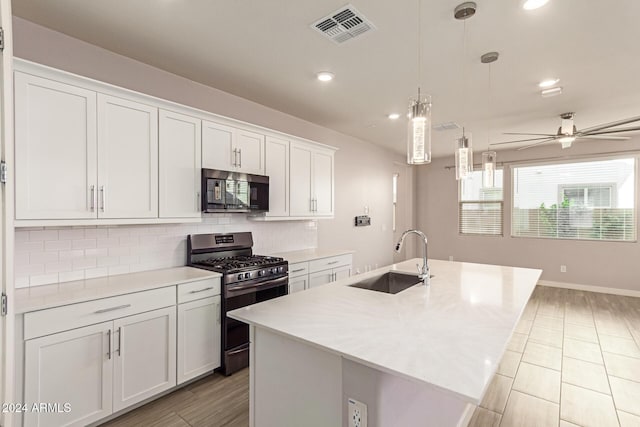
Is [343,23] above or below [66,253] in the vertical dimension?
above

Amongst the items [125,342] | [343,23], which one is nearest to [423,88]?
[343,23]

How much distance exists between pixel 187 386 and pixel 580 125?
6.02 metres

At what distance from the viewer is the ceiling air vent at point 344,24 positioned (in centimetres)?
211

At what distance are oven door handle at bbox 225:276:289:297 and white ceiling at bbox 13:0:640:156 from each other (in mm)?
1979

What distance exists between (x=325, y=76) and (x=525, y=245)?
5.50m

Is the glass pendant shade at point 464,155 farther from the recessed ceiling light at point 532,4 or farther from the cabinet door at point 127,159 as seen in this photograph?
the cabinet door at point 127,159

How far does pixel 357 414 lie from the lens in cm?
132

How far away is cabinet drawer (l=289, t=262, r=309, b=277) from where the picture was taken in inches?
134

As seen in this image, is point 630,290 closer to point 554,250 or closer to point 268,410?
point 554,250

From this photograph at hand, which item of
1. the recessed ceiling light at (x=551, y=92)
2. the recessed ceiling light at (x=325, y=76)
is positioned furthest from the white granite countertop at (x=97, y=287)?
the recessed ceiling light at (x=551, y=92)

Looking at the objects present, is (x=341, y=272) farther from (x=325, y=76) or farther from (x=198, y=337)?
(x=325, y=76)

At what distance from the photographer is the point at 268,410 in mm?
1715

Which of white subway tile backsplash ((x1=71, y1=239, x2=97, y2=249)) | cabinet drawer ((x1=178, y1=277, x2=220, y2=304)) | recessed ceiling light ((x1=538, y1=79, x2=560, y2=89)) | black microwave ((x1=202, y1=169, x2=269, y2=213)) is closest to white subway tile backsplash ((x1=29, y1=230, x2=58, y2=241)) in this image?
white subway tile backsplash ((x1=71, y1=239, x2=97, y2=249))

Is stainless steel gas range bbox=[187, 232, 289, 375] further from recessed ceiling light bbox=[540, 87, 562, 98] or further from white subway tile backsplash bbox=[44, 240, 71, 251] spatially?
recessed ceiling light bbox=[540, 87, 562, 98]
